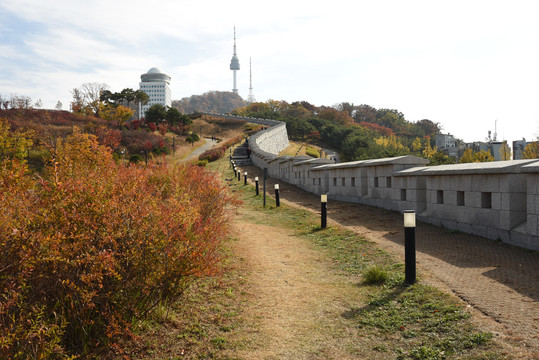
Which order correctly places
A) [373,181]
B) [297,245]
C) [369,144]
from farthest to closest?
1. [369,144]
2. [373,181]
3. [297,245]

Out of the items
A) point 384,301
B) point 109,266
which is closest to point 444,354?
point 384,301

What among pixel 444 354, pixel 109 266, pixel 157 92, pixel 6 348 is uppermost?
pixel 157 92

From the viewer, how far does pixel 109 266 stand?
3814 millimetres

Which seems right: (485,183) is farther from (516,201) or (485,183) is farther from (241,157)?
(241,157)

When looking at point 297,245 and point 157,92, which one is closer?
point 297,245

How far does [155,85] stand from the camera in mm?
167250

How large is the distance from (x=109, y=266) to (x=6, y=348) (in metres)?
0.99

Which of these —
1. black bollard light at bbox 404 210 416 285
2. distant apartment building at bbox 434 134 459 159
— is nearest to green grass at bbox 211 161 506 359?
black bollard light at bbox 404 210 416 285

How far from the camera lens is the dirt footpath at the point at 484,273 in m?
3.99

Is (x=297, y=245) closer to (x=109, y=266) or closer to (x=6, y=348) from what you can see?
(x=109, y=266)

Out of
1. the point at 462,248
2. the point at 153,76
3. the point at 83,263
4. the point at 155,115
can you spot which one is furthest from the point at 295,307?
the point at 153,76

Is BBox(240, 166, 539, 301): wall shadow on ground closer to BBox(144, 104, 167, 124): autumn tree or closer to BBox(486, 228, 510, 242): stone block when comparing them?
BBox(486, 228, 510, 242): stone block

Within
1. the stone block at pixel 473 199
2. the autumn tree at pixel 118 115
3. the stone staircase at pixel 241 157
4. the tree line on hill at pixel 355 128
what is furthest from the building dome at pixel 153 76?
the stone block at pixel 473 199

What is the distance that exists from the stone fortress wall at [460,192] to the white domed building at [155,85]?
531ft
